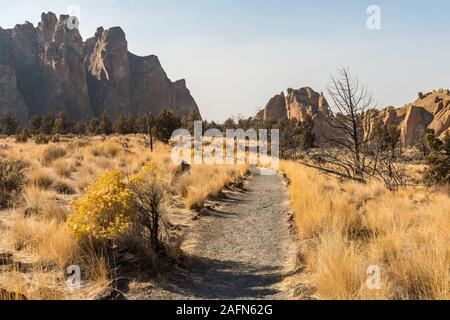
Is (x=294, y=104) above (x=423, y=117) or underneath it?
above

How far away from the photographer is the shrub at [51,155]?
18.6 m

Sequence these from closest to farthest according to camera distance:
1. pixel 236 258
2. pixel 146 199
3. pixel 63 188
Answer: pixel 146 199 → pixel 236 258 → pixel 63 188

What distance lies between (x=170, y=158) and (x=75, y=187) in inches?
394

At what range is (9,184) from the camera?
1134 centimetres

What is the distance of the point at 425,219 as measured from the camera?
25.9 feet

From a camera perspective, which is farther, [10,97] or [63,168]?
[10,97]

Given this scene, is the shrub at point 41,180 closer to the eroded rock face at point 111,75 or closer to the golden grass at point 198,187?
the golden grass at point 198,187

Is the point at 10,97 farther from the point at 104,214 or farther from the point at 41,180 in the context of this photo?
the point at 104,214

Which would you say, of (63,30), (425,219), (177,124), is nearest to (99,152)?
(177,124)

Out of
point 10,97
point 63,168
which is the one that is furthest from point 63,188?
point 10,97

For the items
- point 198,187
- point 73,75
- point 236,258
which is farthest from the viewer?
point 73,75

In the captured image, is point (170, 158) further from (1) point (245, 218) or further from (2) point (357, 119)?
(1) point (245, 218)

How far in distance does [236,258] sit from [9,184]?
25.4 feet
